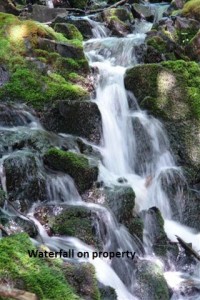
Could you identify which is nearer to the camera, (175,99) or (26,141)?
(26,141)

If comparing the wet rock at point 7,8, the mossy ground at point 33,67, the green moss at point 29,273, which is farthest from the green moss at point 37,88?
the wet rock at point 7,8

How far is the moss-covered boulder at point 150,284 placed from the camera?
18.5 ft

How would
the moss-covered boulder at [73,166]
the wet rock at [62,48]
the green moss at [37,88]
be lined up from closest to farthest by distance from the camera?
the moss-covered boulder at [73,166] < the green moss at [37,88] < the wet rock at [62,48]

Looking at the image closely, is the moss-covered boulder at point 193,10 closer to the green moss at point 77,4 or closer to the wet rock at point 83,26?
the wet rock at point 83,26

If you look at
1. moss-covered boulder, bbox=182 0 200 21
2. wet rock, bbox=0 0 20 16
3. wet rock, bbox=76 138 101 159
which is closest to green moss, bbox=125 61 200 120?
wet rock, bbox=76 138 101 159

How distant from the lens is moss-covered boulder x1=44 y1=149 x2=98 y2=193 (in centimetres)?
730

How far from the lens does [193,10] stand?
14.8 metres

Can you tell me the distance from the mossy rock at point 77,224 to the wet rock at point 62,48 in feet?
18.4

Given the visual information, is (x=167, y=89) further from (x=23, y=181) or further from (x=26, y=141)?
(x=23, y=181)

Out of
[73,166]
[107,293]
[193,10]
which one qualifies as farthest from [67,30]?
[107,293]

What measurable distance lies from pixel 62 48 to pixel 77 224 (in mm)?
6034

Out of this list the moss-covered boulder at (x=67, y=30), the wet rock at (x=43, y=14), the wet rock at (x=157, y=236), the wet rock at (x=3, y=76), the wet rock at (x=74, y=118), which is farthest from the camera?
the wet rock at (x=43, y=14)

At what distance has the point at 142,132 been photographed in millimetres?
9453

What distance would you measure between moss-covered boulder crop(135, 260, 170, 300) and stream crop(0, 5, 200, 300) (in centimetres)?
7
